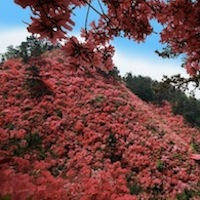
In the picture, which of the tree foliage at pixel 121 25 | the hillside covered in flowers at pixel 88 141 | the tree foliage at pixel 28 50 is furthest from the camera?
the tree foliage at pixel 28 50

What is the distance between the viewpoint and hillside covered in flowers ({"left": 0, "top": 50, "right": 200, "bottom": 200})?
1498cm

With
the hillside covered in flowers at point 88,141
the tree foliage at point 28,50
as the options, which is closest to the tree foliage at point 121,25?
the hillside covered in flowers at point 88,141

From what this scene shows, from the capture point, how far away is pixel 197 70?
16.2 ft

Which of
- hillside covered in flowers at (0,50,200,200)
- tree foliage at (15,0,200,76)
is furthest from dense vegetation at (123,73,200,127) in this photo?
tree foliage at (15,0,200,76)

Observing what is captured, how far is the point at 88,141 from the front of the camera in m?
18.2

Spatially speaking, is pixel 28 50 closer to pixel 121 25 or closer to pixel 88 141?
pixel 88 141

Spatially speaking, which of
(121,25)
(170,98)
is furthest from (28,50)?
(121,25)

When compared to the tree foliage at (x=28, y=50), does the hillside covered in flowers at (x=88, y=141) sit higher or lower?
lower

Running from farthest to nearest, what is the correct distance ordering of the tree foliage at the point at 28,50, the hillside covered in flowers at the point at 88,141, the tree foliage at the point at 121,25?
1. the tree foliage at the point at 28,50
2. the hillside covered in flowers at the point at 88,141
3. the tree foliage at the point at 121,25

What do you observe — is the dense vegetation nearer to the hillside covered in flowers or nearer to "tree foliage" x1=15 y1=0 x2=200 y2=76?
the hillside covered in flowers

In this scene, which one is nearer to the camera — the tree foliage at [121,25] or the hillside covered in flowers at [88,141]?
the tree foliage at [121,25]

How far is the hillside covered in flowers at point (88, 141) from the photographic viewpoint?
49.1 feet

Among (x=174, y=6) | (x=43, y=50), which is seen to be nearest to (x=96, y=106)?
(x=43, y=50)

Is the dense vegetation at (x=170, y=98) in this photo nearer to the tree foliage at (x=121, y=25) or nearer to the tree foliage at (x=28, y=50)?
the tree foliage at (x=28, y=50)
